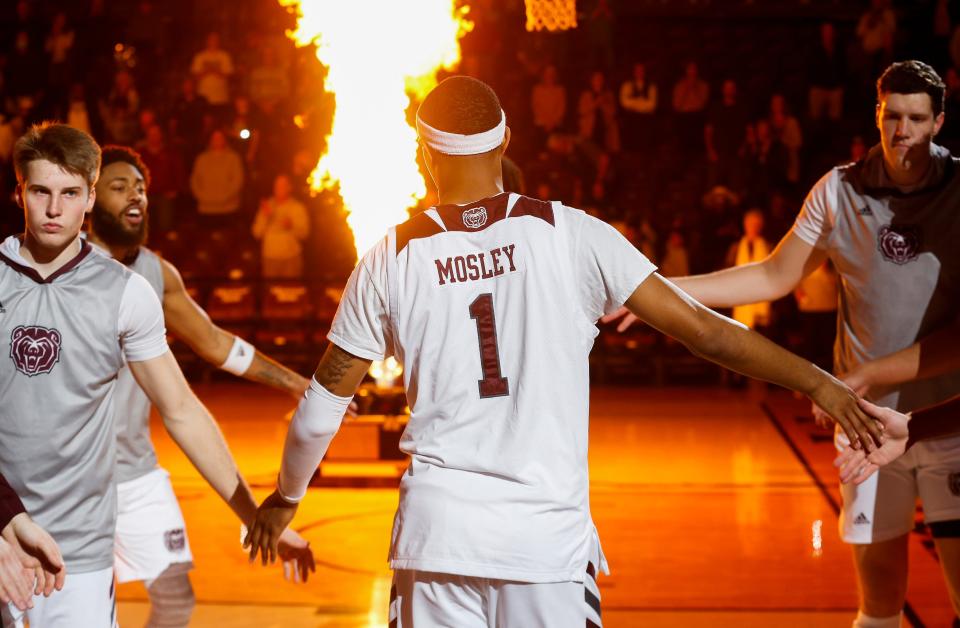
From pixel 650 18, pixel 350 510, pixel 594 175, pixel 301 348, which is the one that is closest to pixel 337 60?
pixel 350 510

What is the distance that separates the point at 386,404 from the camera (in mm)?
10000

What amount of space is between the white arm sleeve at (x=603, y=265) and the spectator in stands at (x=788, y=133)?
12.5m

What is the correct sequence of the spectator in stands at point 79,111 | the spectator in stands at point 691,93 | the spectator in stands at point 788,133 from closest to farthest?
the spectator in stands at point 788,133 < the spectator in stands at point 79,111 < the spectator in stands at point 691,93

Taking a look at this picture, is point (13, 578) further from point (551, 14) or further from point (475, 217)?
point (551, 14)

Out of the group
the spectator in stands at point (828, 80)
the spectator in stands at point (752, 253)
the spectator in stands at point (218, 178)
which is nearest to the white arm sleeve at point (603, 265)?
the spectator in stands at point (752, 253)

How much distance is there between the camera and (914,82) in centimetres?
464

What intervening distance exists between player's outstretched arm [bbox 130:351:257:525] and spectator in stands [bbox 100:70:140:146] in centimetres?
1198

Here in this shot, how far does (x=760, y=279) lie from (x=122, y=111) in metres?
12.1

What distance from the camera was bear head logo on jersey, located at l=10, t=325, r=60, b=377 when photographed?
12.0 ft

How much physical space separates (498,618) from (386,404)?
22.4ft

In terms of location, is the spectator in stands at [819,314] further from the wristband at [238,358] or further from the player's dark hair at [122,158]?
the player's dark hair at [122,158]

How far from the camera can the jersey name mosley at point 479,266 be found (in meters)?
3.25

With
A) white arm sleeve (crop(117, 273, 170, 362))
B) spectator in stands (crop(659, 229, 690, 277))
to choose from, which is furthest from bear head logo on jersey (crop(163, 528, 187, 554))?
spectator in stands (crop(659, 229, 690, 277))

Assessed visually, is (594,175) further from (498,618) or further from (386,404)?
(498,618)
